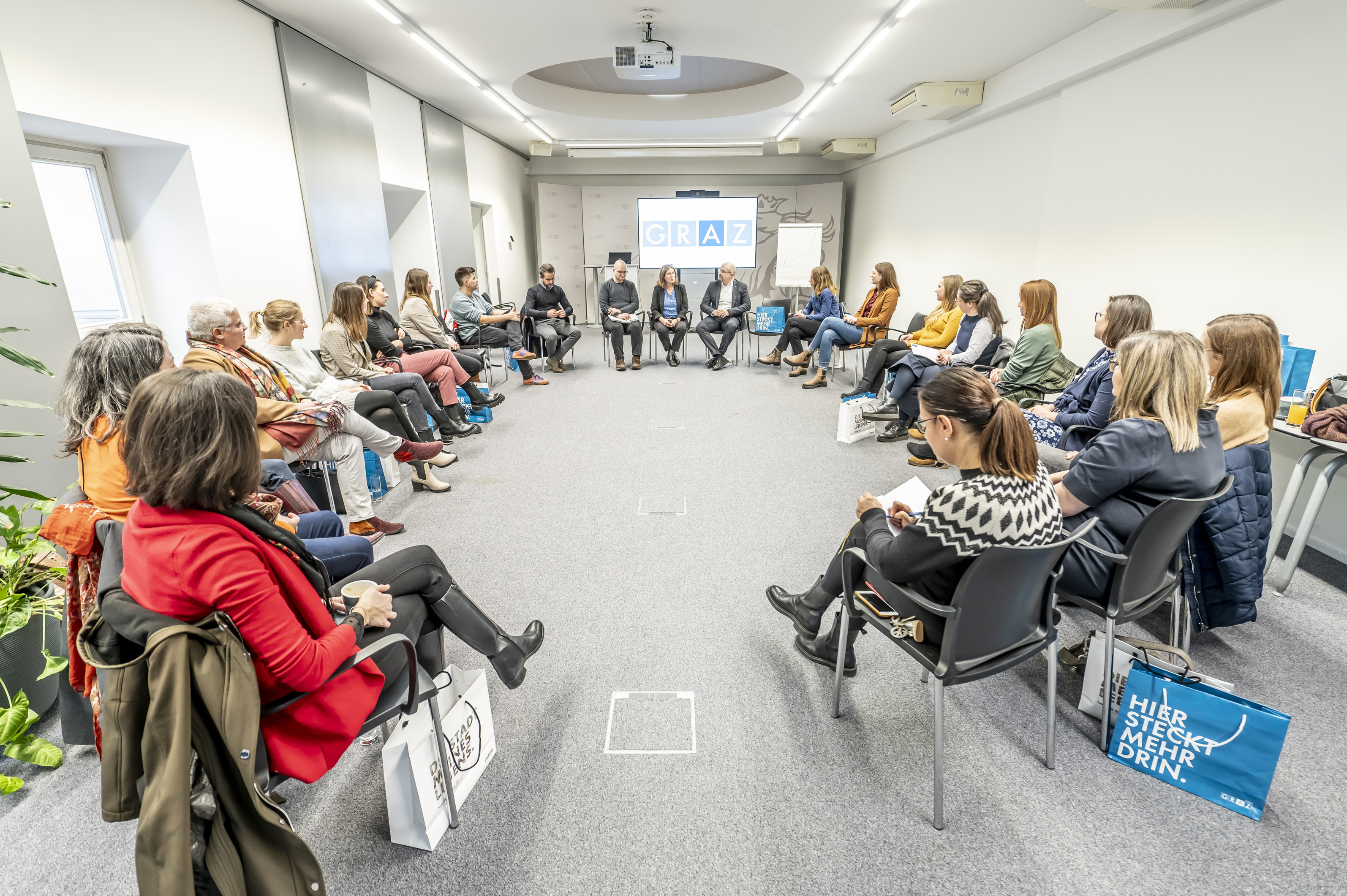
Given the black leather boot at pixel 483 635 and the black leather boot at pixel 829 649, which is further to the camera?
the black leather boot at pixel 829 649

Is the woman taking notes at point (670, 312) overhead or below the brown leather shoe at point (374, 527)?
overhead

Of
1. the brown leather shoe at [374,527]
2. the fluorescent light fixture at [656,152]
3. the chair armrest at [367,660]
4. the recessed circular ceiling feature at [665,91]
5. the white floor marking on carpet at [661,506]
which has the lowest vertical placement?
the white floor marking on carpet at [661,506]

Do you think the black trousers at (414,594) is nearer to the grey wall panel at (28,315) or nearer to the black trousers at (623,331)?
the grey wall panel at (28,315)

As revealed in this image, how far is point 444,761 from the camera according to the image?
1545 mm

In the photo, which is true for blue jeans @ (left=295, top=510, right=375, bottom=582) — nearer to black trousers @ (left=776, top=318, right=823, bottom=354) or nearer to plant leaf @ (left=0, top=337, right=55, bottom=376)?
plant leaf @ (left=0, top=337, right=55, bottom=376)

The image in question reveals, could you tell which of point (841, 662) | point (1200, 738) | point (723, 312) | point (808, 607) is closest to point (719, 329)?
point (723, 312)

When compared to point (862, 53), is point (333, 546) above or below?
below

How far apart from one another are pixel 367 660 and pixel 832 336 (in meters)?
6.09

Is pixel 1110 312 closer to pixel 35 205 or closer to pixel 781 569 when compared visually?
pixel 781 569

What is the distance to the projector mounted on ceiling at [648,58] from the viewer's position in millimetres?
4750

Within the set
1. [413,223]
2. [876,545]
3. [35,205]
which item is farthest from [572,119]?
[876,545]

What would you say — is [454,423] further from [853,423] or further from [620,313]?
[620,313]

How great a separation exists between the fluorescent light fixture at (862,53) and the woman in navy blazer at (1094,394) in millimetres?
2805

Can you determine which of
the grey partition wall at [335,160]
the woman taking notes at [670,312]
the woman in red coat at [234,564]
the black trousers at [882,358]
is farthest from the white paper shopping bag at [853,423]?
the grey partition wall at [335,160]
